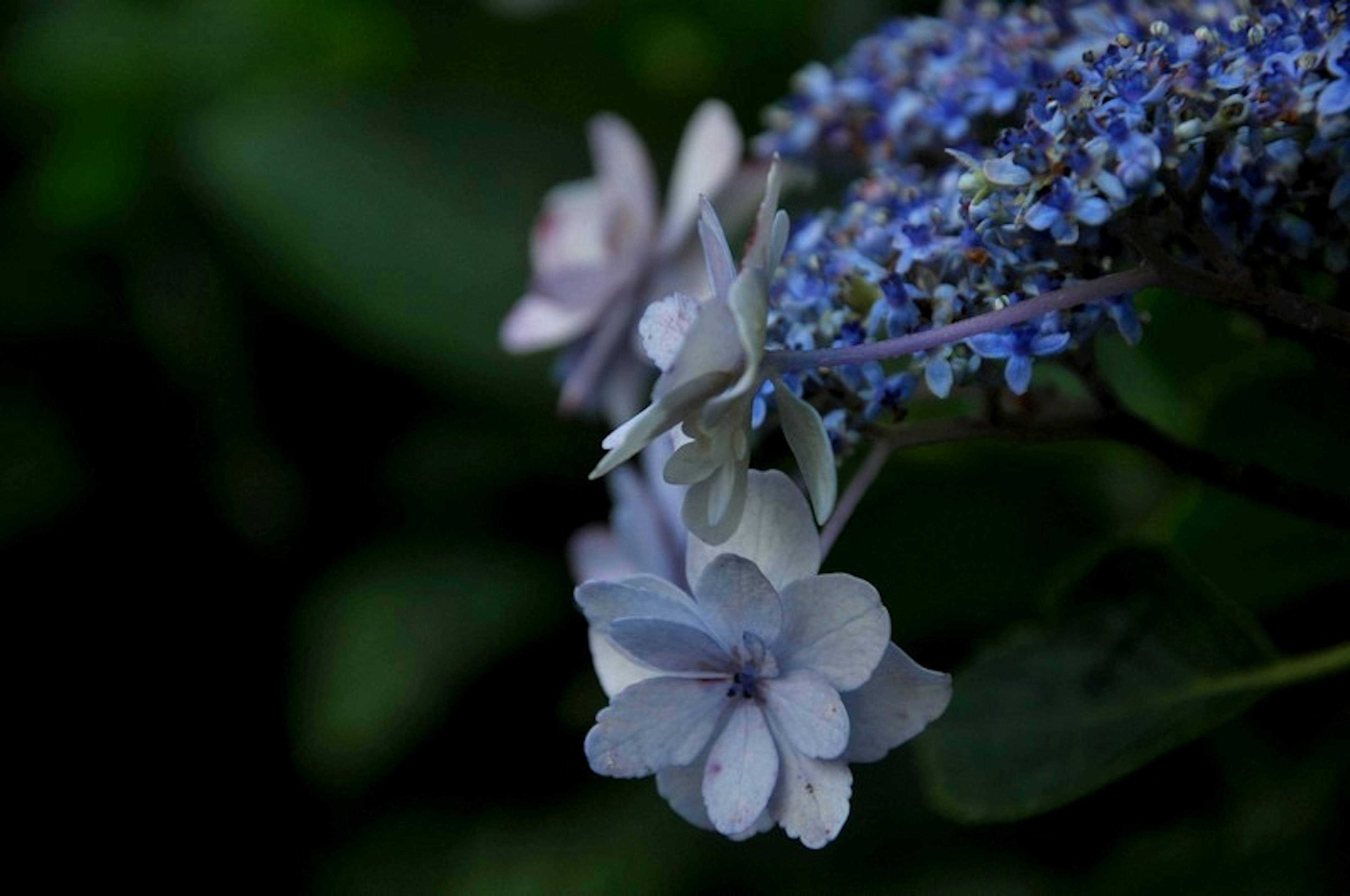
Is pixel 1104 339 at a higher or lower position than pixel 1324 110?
lower

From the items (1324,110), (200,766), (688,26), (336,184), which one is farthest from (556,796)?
(1324,110)

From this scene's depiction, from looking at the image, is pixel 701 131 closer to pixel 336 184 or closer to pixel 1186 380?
pixel 1186 380

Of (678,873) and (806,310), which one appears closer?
(806,310)

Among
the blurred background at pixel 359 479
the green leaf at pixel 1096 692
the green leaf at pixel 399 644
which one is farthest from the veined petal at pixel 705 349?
the green leaf at pixel 399 644

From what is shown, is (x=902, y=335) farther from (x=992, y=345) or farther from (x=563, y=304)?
(x=563, y=304)

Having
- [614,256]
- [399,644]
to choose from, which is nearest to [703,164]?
[614,256]

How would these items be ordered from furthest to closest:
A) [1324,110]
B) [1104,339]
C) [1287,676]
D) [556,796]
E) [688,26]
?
[688,26]
[556,796]
[1104,339]
[1287,676]
[1324,110]
